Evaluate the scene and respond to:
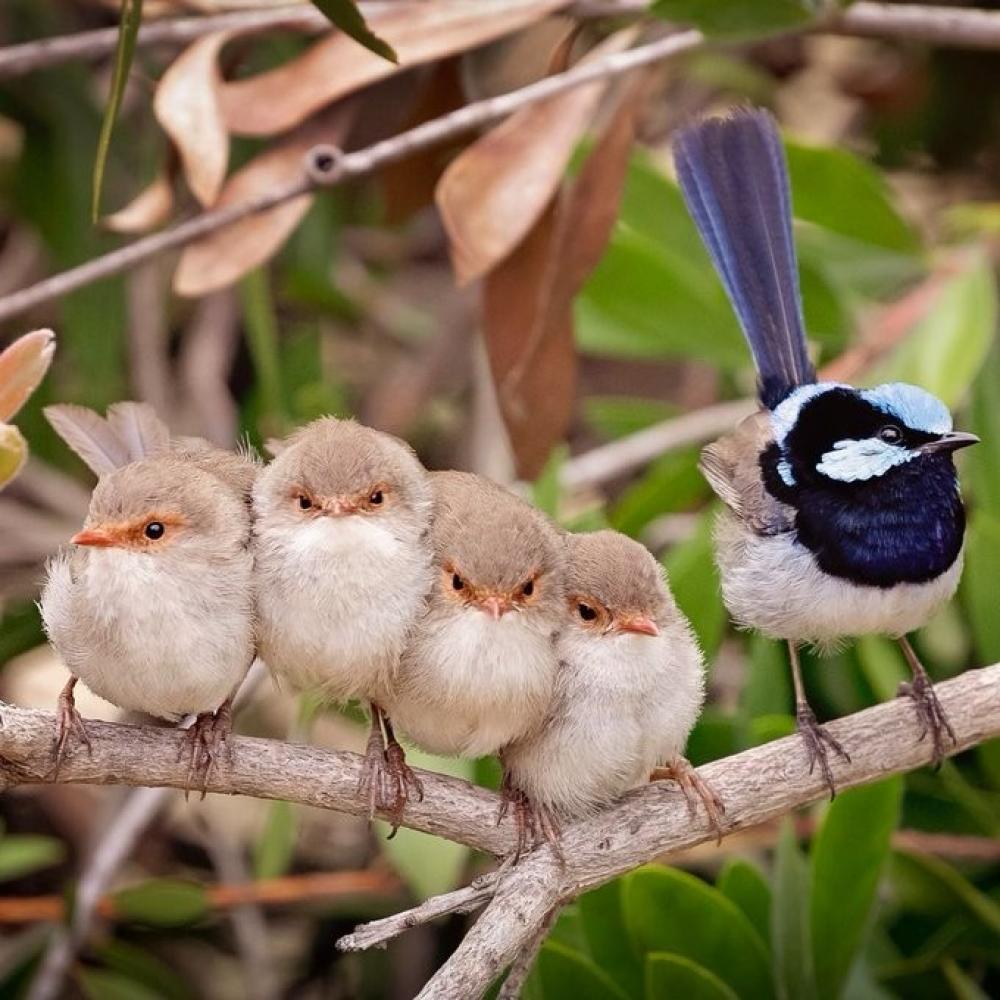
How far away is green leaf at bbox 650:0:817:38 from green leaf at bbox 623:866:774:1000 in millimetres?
1384

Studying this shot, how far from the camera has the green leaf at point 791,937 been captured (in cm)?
290

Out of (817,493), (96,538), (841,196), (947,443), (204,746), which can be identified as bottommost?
(841,196)

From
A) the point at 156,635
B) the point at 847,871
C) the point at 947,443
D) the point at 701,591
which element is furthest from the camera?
the point at 701,591

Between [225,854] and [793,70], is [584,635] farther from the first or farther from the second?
[793,70]

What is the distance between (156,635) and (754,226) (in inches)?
57.8

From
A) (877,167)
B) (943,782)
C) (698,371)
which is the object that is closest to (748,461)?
(943,782)

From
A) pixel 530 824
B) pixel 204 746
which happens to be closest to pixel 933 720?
pixel 530 824

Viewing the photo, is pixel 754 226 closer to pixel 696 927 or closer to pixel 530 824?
pixel 696 927

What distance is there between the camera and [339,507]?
7.54 ft

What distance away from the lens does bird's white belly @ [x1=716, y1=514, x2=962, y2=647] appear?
2762mm

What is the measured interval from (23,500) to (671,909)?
2422mm

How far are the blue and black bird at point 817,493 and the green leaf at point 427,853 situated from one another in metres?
0.58

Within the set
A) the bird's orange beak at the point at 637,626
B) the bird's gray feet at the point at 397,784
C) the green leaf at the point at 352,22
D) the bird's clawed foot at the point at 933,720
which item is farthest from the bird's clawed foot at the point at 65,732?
the bird's clawed foot at the point at 933,720

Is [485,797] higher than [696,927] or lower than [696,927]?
higher
